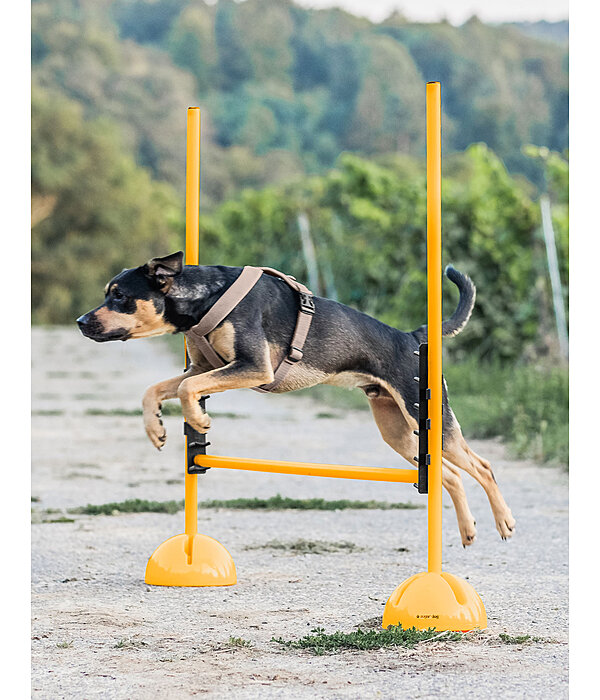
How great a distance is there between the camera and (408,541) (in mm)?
6406

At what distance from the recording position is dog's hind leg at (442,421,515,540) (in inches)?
184

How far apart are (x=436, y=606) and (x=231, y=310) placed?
1418mm

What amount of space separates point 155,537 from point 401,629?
2520mm

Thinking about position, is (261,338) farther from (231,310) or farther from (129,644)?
(129,644)

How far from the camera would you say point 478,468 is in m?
4.79

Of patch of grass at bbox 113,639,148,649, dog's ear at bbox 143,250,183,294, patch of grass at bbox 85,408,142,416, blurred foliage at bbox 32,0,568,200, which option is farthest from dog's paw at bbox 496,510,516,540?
blurred foliage at bbox 32,0,568,200

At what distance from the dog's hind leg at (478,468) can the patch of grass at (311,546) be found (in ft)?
4.89

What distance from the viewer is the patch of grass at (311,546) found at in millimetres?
6070

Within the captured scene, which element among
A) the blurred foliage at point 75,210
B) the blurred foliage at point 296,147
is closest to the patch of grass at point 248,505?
the blurred foliage at point 296,147

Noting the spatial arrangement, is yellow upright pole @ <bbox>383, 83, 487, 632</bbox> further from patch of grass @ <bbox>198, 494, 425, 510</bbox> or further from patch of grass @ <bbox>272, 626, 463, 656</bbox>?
patch of grass @ <bbox>198, 494, 425, 510</bbox>

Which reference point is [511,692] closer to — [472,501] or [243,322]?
[243,322]

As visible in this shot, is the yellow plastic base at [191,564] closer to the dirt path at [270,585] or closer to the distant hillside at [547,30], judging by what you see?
the dirt path at [270,585]

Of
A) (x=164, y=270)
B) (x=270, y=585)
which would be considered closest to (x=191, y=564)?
(x=270, y=585)

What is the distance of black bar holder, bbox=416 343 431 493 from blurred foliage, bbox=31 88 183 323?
39.6 m
